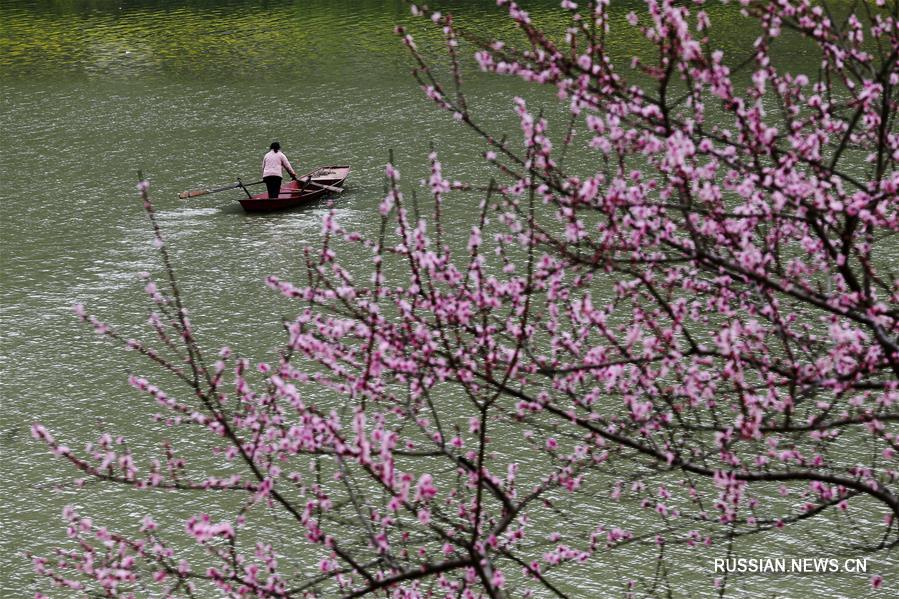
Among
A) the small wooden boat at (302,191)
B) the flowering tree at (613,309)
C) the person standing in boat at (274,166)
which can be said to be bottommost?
→ the small wooden boat at (302,191)

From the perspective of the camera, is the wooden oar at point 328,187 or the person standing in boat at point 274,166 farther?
the wooden oar at point 328,187

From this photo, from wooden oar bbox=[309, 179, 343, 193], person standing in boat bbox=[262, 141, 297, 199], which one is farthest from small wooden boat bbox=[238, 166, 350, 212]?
person standing in boat bbox=[262, 141, 297, 199]

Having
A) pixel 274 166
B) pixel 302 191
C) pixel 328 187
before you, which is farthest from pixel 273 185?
pixel 328 187

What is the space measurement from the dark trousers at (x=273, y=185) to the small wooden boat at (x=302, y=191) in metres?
0.15

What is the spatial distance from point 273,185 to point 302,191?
1.11 m

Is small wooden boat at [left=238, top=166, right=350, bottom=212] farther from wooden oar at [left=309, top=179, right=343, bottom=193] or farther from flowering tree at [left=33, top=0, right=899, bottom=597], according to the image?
flowering tree at [left=33, top=0, right=899, bottom=597]

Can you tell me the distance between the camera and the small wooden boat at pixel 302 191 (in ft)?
109

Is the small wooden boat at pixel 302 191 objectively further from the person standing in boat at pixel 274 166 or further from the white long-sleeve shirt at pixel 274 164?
the white long-sleeve shirt at pixel 274 164

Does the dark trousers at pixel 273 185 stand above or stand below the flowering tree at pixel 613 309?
below

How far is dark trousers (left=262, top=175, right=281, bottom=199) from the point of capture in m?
33.0

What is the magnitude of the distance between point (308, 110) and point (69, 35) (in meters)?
25.0

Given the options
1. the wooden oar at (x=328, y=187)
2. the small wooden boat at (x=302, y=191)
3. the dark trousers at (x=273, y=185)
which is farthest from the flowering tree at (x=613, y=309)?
the small wooden boat at (x=302, y=191)

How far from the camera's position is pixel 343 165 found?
37.0m

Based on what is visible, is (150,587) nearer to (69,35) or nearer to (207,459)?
(207,459)
